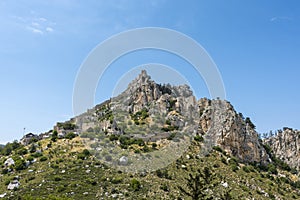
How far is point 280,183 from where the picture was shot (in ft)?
175

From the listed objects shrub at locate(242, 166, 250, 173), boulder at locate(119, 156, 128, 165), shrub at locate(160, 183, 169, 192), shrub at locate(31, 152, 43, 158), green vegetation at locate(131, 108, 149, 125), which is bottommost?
shrub at locate(160, 183, 169, 192)

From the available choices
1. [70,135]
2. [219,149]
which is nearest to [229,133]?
[219,149]

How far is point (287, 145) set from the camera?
99375 mm

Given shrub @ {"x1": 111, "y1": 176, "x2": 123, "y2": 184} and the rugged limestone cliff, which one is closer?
shrub @ {"x1": 111, "y1": 176, "x2": 123, "y2": 184}

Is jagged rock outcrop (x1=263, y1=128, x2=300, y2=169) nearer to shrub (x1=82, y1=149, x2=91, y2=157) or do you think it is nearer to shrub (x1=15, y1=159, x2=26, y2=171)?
shrub (x1=82, y1=149, x2=91, y2=157)

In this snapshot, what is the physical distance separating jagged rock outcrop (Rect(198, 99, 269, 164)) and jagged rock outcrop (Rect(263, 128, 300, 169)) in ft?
122

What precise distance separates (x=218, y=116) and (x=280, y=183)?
50.8 feet

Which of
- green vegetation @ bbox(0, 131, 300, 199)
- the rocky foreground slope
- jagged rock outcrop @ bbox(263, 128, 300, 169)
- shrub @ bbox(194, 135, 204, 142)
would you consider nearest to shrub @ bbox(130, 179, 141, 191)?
green vegetation @ bbox(0, 131, 300, 199)

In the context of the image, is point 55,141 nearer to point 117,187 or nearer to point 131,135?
point 131,135

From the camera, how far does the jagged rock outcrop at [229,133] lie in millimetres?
57812

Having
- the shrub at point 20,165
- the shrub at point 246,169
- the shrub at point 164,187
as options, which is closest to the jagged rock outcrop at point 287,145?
the shrub at point 246,169

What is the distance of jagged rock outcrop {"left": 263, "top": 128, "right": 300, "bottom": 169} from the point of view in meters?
94.4

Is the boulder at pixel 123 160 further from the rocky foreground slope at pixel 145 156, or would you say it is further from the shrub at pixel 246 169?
the shrub at pixel 246 169

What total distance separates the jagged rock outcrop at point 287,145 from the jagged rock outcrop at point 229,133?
122 feet
